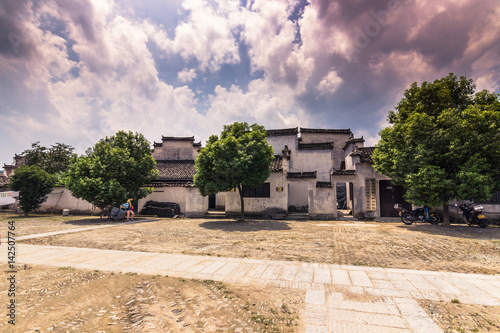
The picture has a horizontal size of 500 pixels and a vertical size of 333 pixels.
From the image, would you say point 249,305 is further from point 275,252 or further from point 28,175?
point 28,175

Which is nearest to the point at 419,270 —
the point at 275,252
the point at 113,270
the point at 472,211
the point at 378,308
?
the point at 378,308

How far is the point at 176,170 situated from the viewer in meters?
22.9

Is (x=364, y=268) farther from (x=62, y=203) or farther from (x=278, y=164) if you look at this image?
(x=62, y=203)

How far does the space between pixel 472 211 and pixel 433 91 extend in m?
7.28

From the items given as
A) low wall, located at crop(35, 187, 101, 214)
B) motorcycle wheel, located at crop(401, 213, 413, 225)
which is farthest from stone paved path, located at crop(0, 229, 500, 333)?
low wall, located at crop(35, 187, 101, 214)

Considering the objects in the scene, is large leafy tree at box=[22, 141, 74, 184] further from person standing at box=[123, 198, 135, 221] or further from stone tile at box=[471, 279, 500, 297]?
stone tile at box=[471, 279, 500, 297]

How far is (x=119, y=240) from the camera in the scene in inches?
346

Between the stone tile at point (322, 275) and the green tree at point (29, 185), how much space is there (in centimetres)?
2271

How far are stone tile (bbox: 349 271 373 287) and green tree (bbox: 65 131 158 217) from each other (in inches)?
570

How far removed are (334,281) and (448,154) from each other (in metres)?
10.3

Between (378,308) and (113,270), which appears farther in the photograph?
(113,270)

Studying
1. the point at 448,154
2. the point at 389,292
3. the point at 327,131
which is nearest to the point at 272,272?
the point at 389,292

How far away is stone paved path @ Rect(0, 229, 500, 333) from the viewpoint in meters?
3.13

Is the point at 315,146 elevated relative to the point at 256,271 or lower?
elevated
